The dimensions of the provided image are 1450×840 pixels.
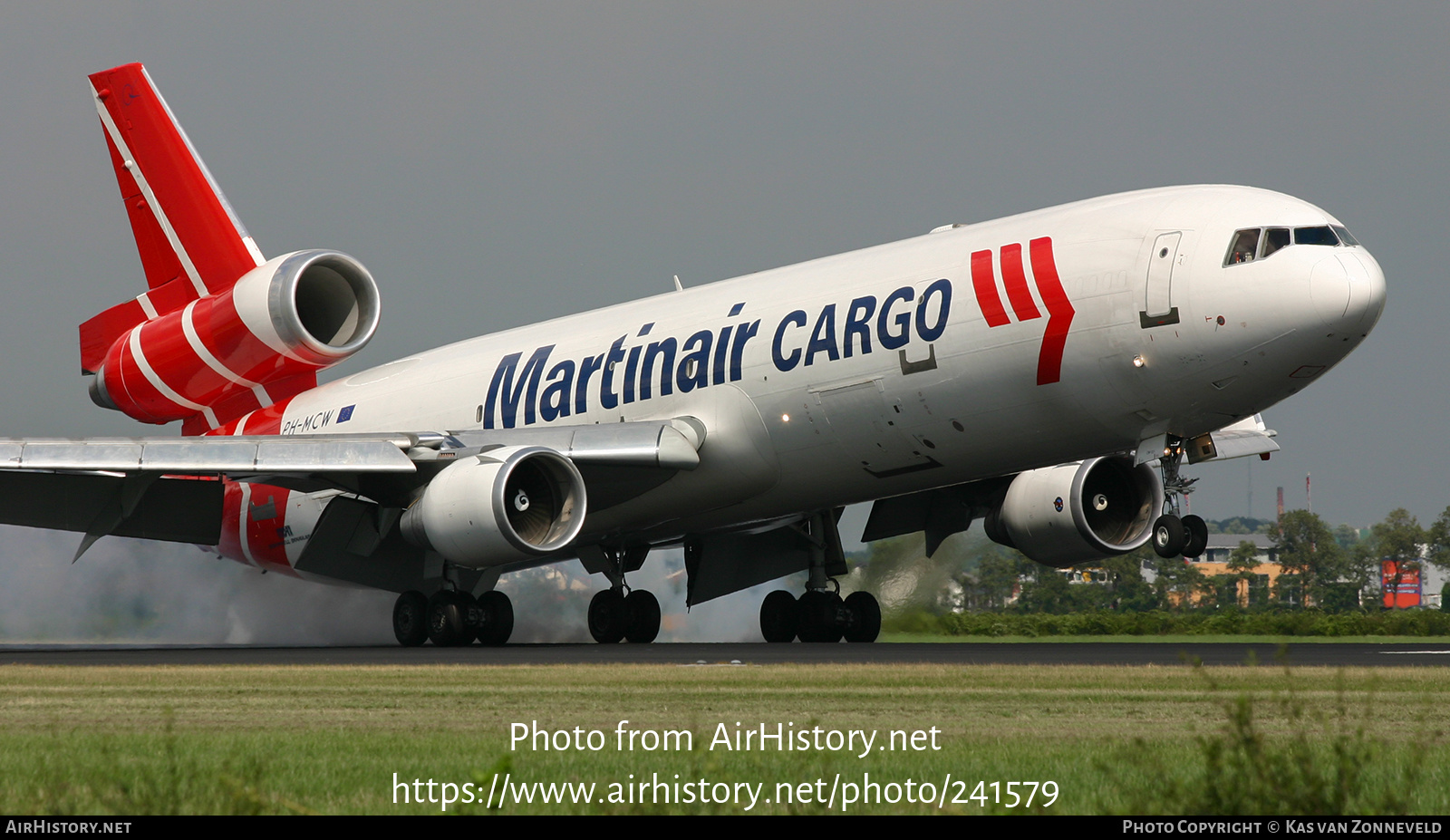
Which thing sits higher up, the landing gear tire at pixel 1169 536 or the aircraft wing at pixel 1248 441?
the aircraft wing at pixel 1248 441

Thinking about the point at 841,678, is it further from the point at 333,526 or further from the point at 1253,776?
the point at 333,526

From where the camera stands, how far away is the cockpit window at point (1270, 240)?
17344 millimetres

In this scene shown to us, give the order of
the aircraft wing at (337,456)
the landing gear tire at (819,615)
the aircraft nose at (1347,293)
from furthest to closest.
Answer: the landing gear tire at (819,615) < the aircraft wing at (337,456) < the aircraft nose at (1347,293)

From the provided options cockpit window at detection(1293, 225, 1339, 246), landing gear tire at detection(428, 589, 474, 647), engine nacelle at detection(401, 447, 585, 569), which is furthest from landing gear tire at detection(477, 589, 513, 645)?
cockpit window at detection(1293, 225, 1339, 246)

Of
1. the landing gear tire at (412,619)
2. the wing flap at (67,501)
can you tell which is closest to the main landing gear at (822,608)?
the landing gear tire at (412,619)

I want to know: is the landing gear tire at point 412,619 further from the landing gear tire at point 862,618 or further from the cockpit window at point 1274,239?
the cockpit window at point 1274,239

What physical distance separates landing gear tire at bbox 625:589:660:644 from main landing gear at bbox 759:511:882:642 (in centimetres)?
184

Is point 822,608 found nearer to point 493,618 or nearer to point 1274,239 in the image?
point 493,618

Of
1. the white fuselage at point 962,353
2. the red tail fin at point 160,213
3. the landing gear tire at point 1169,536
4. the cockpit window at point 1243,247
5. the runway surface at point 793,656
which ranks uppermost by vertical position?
the red tail fin at point 160,213

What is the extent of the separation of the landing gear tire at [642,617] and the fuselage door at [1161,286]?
11.2 m

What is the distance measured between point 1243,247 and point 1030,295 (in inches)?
97.8

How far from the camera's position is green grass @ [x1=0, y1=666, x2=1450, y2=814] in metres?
5.98

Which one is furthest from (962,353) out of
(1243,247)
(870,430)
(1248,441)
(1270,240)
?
(1248,441)
